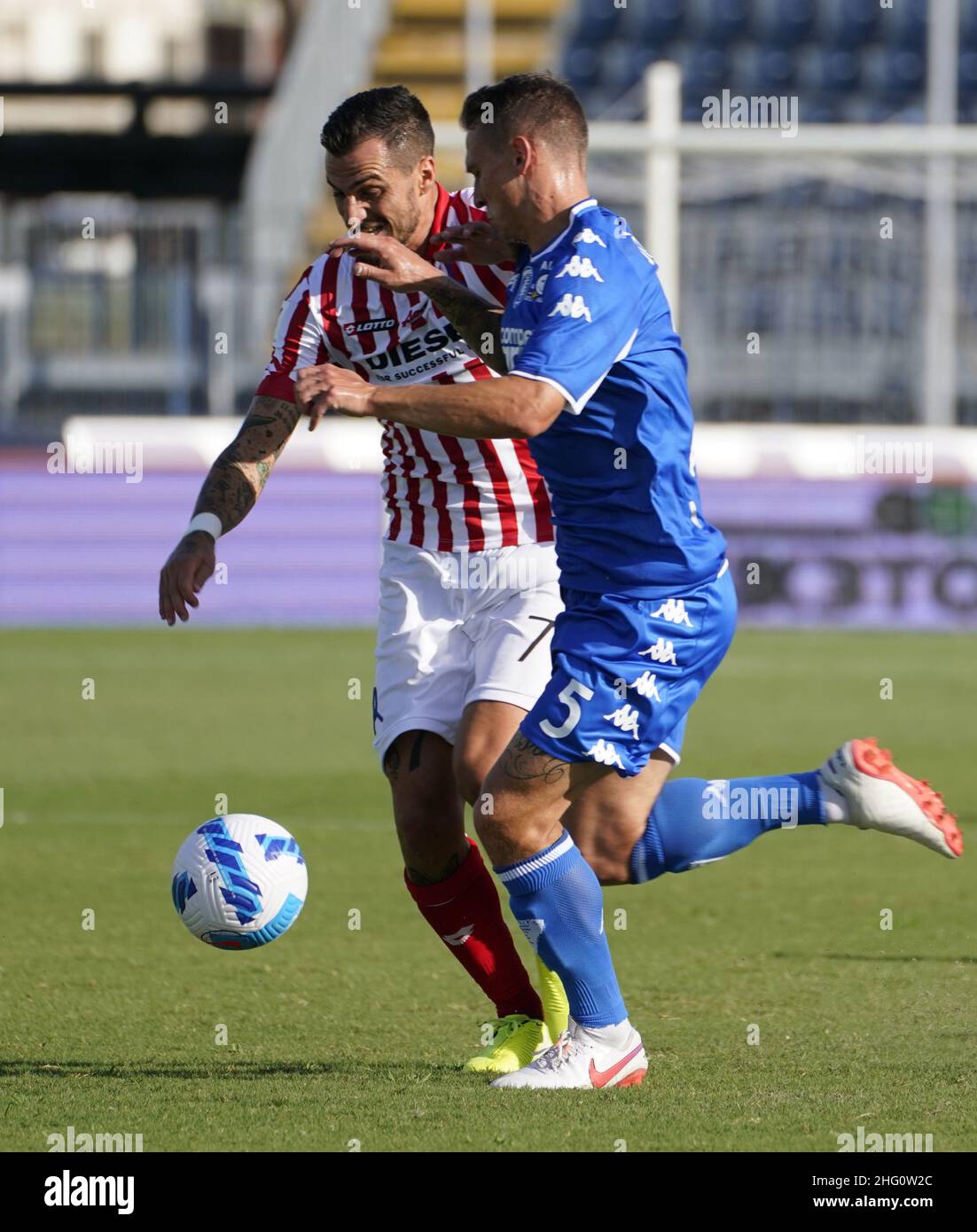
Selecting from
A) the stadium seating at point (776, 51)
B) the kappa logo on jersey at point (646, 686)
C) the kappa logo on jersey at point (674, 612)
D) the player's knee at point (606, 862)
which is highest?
the stadium seating at point (776, 51)

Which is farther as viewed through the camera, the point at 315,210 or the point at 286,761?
the point at 315,210

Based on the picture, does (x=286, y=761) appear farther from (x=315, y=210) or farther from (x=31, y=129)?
(x=31, y=129)

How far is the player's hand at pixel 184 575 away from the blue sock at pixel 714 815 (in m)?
1.15

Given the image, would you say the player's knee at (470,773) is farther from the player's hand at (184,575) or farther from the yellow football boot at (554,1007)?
the player's hand at (184,575)

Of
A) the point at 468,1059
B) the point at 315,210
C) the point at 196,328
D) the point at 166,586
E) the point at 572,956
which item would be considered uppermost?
the point at 315,210

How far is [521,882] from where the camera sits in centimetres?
432

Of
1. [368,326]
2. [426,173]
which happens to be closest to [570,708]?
[368,326]

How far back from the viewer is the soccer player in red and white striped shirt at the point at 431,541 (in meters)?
4.71

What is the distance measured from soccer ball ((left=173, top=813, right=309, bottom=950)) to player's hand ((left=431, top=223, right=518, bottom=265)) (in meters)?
1.44

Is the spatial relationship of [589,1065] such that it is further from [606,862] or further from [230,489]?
[230,489]

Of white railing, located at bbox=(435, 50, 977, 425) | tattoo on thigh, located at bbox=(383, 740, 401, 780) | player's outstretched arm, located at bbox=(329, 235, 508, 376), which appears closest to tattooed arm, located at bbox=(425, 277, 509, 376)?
player's outstretched arm, located at bbox=(329, 235, 508, 376)

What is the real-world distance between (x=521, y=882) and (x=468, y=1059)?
58cm

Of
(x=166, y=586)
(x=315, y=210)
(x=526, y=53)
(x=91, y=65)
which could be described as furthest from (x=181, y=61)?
(x=166, y=586)

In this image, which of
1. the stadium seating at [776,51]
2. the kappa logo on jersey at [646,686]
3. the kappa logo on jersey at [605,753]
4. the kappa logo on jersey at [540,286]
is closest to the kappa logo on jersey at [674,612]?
the kappa logo on jersey at [646,686]
